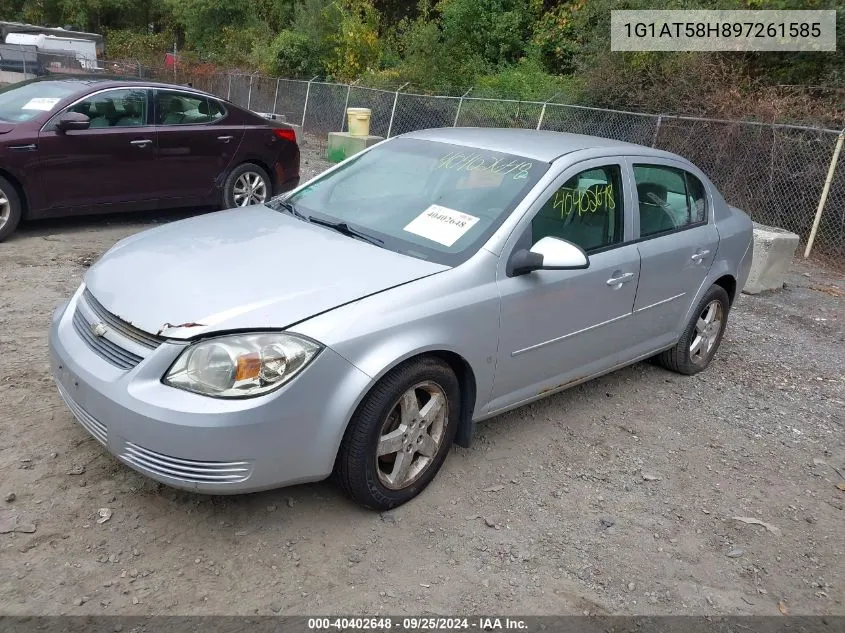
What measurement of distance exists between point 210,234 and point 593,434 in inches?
95.8

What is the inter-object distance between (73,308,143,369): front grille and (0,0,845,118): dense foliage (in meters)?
10.1

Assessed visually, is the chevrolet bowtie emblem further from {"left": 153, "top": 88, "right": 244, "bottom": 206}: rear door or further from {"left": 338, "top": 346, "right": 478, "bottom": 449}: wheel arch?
{"left": 153, "top": 88, "right": 244, "bottom": 206}: rear door

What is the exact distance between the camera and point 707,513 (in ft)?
12.2

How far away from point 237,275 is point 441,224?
1.08 metres

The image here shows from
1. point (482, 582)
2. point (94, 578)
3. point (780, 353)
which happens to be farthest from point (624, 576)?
point (780, 353)

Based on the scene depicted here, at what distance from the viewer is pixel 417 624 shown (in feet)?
9.09

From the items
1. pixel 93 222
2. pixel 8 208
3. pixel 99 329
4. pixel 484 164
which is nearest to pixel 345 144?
pixel 93 222

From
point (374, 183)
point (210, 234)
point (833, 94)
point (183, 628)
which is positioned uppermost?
point (833, 94)

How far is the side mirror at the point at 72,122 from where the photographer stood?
688cm

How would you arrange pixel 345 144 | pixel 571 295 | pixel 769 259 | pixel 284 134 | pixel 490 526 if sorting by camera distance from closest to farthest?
pixel 490 526 < pixel 571 295 < pixel 769 259 < pixel 284 134 < pixel 345 144

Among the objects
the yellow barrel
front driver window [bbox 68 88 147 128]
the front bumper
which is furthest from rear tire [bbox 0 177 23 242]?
the yellow barrel

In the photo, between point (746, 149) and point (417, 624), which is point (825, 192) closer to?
point (746, 149)

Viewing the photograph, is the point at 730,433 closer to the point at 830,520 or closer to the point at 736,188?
the point at 830,520

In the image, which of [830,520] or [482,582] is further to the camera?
[830,520]
